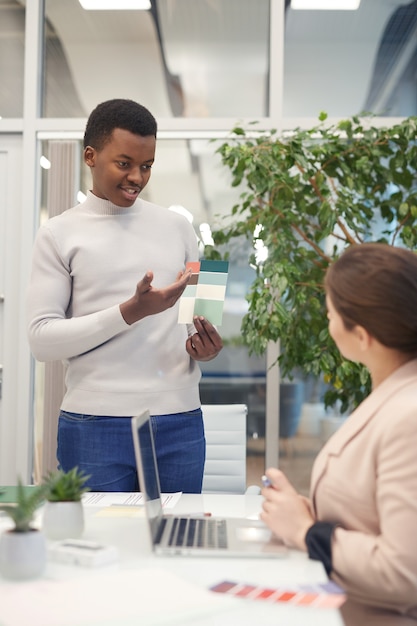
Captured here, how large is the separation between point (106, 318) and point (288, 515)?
0.75 meters

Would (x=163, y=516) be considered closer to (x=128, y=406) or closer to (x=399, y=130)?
(x=128, y=406)

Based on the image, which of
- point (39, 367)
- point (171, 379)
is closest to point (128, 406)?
point (171, 379)

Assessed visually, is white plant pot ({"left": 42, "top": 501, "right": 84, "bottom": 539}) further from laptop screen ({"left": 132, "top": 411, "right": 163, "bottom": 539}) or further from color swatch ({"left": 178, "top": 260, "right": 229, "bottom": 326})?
color swatch ({"left": 178, "top": 260, "right": 229, "bottom": 326})

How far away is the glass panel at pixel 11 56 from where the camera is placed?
4582mm

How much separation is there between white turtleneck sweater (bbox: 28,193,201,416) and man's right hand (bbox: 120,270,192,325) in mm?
37

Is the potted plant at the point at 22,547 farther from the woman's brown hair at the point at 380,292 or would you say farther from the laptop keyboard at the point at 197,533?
the woman's brown hair at the point at 380,292

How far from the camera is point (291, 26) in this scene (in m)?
4.50

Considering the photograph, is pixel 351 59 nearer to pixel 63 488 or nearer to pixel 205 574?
pixel 63 488

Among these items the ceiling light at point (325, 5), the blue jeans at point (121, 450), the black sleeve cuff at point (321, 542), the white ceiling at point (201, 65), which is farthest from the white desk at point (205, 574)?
the ceiling light at point (325, 5)

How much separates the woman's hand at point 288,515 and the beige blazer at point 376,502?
30 millimetres

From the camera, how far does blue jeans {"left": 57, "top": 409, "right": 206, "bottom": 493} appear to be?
1979mm

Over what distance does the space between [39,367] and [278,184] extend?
1.77 m

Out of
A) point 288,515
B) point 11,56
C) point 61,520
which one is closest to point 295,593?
point 288,515

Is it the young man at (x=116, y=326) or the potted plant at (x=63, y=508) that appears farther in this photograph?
the young man at (x=116, y=326)
